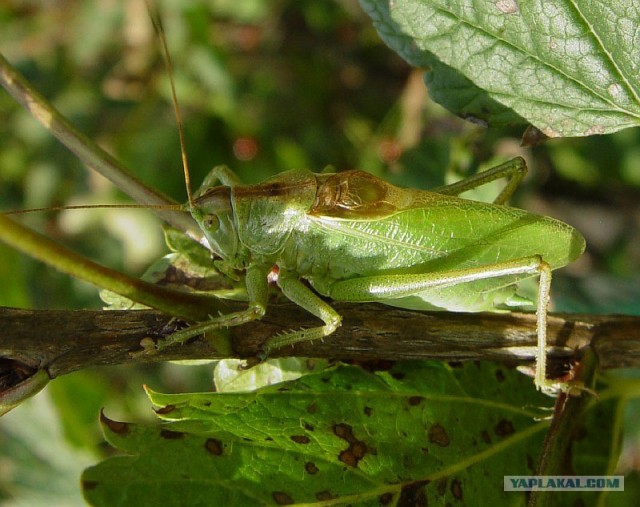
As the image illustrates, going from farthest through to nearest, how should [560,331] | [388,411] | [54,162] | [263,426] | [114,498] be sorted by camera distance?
[54,162]
[560,331]
[388,411]
[263,426]
[114,498]

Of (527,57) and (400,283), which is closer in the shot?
(527,57)

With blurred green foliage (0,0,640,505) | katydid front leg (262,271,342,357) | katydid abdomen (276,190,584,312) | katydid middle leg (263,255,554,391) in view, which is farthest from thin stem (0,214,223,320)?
blurred green foliage (0,0,640,505)

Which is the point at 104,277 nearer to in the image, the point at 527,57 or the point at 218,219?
the point at 218,219

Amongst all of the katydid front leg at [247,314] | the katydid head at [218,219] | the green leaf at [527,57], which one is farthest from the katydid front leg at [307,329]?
the green leaf at [527,57]

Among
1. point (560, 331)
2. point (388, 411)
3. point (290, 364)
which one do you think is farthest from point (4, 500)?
point (560, 331)

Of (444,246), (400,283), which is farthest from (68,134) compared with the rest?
(444,246)

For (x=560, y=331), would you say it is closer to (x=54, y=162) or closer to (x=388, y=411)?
(x=388, y=411)

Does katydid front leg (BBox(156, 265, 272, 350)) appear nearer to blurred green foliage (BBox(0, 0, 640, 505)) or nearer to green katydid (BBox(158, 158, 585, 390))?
green katydid (BBox(158, 158, 585, 390))
